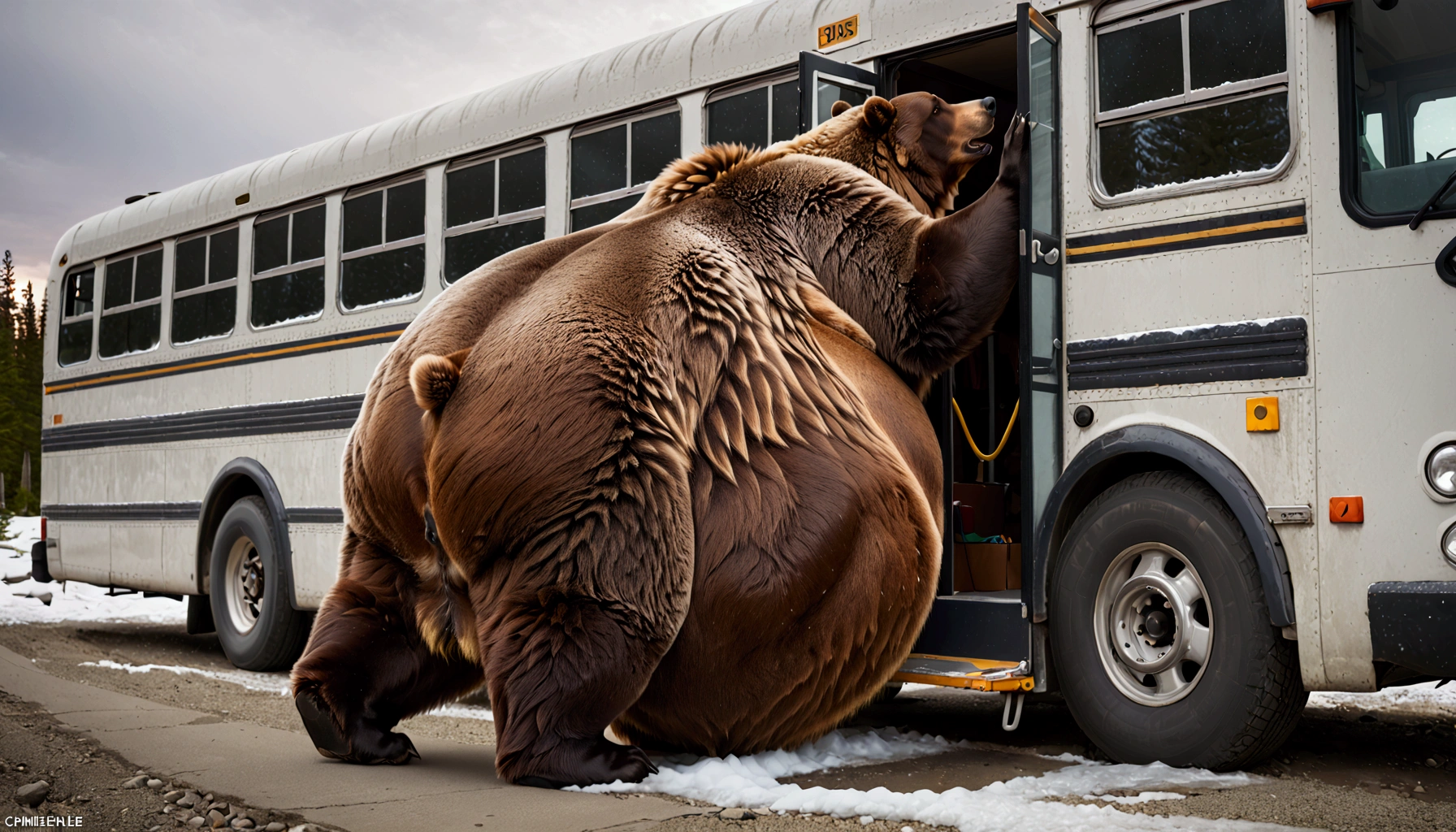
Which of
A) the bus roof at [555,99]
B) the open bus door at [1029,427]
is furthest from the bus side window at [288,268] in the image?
the open bus door at [1029,427]

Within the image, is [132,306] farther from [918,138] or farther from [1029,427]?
[1029,427]

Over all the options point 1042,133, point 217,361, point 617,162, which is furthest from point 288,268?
point 1042,133

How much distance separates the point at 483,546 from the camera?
329cm

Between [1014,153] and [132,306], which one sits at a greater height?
[132,306]

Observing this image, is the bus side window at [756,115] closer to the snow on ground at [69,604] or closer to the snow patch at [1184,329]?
the snow patch at [1184,329]

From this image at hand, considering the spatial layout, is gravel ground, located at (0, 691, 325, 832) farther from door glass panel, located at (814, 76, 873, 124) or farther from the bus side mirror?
the bus side mirror

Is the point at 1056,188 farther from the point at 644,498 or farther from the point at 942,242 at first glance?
the point at 644,498

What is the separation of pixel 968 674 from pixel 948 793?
3.62 feet

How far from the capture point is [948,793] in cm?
326

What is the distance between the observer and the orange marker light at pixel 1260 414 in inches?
159

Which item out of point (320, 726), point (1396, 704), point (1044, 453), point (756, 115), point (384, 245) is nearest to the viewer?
point (320, 726)

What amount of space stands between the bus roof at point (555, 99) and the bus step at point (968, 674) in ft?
8.16

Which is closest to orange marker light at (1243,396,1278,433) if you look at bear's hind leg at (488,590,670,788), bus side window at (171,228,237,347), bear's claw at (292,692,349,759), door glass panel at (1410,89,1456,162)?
door glass panel at (1410,89,1456,162)

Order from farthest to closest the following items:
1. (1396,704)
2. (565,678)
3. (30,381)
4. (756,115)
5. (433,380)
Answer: (30,381) < (1396,704) < (756,115) < (433,380) < (565,678)
